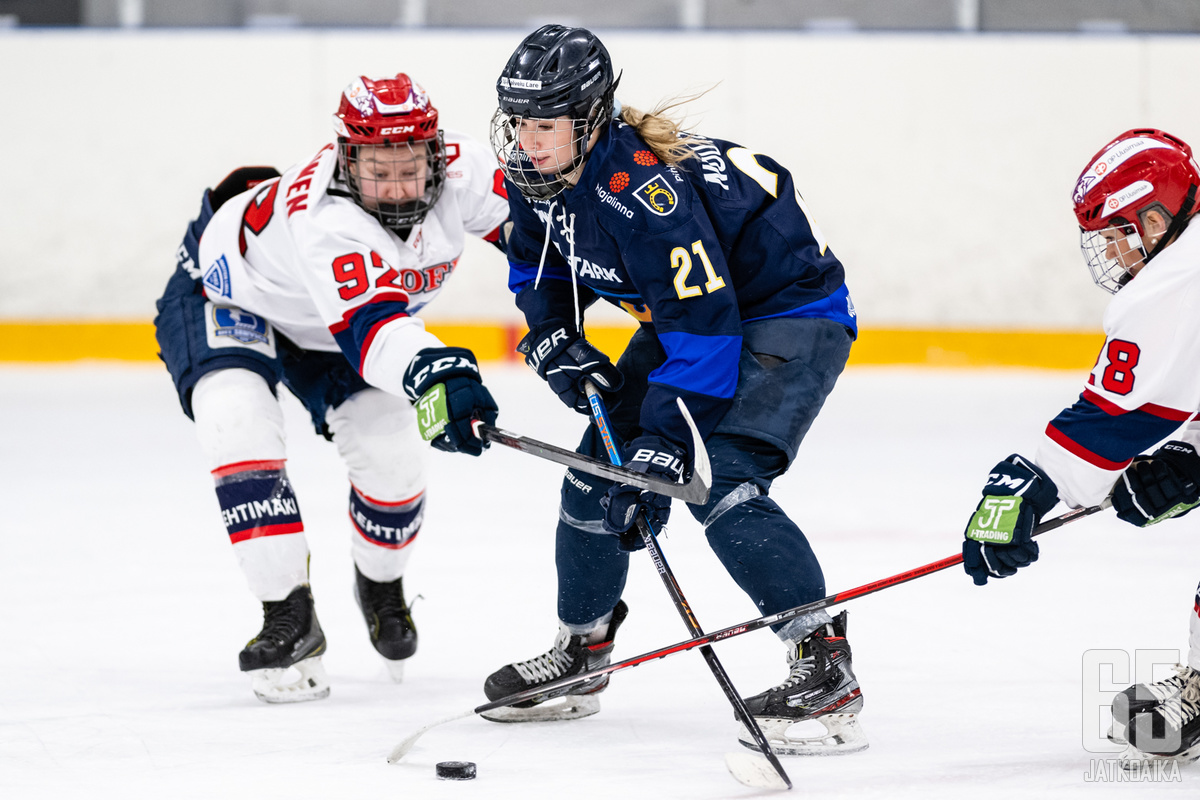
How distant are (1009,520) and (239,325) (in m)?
1.56

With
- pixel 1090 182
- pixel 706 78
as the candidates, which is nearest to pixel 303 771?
pixel 1090 182

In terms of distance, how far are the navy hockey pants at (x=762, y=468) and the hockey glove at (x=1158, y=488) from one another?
1.56 feet

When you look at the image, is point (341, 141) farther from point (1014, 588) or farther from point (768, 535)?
point (1014, 588)

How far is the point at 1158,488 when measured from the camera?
207 centimetres

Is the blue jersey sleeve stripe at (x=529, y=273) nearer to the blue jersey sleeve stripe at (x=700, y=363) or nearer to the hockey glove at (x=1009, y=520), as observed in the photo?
the blue jersey sleeve stripe at (x=700, y=363)

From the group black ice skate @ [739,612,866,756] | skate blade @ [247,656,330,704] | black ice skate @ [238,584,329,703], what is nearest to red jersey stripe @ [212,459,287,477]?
black ice skate @ [238,584,329,703]

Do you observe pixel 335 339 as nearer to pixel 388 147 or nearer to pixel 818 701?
pixel 388 147

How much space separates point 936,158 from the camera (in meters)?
6.95

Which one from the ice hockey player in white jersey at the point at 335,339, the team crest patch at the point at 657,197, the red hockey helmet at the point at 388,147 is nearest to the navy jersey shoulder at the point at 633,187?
the team crest patch at the point at 657,197

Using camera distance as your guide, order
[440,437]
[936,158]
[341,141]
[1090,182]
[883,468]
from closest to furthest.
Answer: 1. [1090,182]
2. [440,437]
3. [341,141]
4. [883,468]
5. [936,158]

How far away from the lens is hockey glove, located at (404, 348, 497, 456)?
7.47 feet

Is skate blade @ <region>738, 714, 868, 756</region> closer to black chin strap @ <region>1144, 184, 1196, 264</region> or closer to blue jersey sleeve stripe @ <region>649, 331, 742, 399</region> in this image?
blue jersey sleeve stripe @ <region>649, 331, 742, 399</region>

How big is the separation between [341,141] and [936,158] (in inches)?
193

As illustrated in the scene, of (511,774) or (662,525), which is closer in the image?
(511,774)
